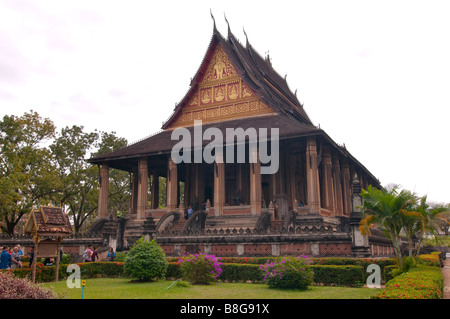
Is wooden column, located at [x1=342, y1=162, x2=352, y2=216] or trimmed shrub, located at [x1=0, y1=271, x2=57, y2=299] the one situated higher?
wooden column, located at [x1=342, y1=162, x2=352, y2=216]

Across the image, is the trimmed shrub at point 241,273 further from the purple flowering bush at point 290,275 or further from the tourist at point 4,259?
the tourist at point 4,259

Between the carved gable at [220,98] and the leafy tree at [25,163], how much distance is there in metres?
10.3

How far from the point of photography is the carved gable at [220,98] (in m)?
27.2

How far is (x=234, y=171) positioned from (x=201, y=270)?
1669 centimetres

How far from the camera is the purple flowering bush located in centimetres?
1073

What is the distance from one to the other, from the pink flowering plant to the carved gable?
51.4 feet

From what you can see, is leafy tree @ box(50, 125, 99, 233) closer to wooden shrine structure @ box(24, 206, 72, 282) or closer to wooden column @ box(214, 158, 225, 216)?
wooden column @ box(214, 158, 225, 216)

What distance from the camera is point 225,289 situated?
11055 millimetres

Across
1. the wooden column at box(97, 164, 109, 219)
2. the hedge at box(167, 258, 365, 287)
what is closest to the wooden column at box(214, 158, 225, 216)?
the wooden column at box(97, 164, 109, 219)

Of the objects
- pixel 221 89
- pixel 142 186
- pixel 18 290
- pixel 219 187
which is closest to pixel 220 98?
pixel 221 89

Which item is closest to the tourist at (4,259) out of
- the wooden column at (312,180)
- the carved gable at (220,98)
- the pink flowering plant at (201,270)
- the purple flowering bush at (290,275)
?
the pink flowering plant at (201,270)

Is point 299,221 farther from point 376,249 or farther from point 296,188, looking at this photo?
point 296,188

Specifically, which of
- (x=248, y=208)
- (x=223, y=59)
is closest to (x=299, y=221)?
(x=248, y=208)
